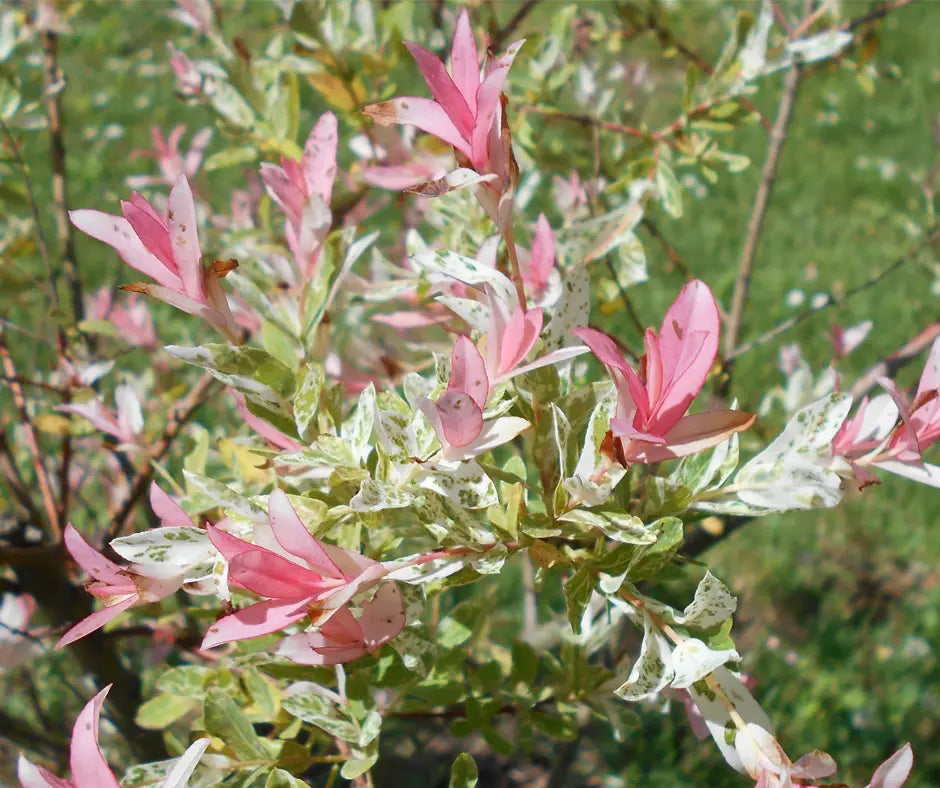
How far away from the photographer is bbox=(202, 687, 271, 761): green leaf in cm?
70

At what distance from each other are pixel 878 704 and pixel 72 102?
15.5 ft

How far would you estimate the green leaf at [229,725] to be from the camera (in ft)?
2.31

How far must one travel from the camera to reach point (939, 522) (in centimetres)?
271

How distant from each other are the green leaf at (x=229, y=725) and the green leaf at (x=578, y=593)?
28 cm

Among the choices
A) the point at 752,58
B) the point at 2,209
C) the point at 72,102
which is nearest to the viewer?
the point at 752,58

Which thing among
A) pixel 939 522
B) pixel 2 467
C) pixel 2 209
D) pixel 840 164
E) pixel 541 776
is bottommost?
pixel 939 522

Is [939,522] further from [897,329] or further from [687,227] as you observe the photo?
[687,227]

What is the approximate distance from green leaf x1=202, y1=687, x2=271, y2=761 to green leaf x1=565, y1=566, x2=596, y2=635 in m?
0.28

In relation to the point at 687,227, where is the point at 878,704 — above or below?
below

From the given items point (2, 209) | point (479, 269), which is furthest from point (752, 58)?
point (2, 209)

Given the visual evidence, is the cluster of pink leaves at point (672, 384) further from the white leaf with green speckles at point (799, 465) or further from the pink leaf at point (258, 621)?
the pink leaf at point (258, 621)

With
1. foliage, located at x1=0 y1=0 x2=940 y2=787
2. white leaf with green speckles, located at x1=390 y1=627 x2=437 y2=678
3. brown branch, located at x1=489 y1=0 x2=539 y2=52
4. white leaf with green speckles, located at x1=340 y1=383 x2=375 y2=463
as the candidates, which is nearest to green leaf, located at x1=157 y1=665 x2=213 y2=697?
foliage, located at x1=0 y1=0 x2=940 y2=787

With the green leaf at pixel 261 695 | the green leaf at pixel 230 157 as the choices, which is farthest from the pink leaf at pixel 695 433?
the green leaf at pixel 230 157

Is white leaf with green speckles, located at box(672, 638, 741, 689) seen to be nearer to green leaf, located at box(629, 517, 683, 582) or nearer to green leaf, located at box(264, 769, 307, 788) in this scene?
green leaf, located at box(629, 517, 683, 582)
